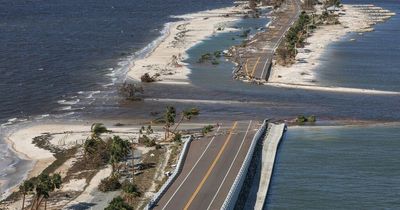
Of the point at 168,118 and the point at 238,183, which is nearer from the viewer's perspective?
the point at 238,183

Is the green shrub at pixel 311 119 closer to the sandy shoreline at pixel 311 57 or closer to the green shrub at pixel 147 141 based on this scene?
the sandy shoreline at pixel 311 57

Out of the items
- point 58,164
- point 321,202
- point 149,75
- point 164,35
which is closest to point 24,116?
point 58,164

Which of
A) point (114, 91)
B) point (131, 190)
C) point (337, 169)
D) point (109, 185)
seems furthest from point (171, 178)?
point (114, 91)

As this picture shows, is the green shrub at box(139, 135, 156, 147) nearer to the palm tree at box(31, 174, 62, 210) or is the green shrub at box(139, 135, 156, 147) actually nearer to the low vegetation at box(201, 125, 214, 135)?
the low vegetation at box(201, 125, 214, 135)

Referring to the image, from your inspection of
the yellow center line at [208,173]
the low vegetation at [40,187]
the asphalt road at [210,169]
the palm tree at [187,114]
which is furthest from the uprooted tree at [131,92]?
the low vegetation at [40,187]

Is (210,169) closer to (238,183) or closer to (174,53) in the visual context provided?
(238,183)

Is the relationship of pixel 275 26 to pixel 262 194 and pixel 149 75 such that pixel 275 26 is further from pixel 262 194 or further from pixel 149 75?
pixel 262 194
